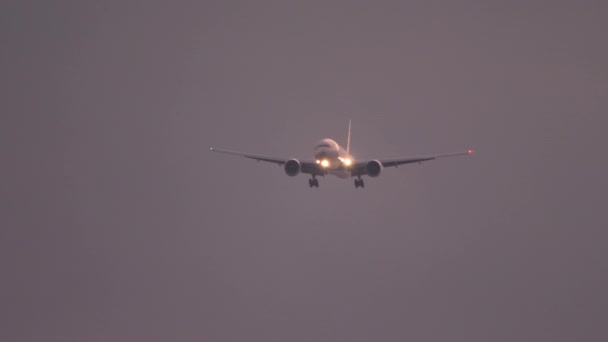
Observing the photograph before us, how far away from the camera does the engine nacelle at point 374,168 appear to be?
71.5 m

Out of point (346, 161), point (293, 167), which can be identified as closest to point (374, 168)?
point (346, 161)

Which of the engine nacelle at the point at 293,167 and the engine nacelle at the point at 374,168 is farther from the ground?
the engine nacelle at the point at 374,168

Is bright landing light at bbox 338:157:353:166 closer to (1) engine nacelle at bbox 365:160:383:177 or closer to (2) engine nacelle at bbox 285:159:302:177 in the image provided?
(1) engine nacelle at bbox 365:160:383:177

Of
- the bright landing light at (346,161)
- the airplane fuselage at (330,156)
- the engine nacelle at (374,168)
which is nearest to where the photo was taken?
the airplane fuselage at (330,156)

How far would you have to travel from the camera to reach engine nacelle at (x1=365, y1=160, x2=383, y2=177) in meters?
71.5

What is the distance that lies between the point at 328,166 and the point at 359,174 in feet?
17.4

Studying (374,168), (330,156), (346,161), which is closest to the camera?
(330,156)

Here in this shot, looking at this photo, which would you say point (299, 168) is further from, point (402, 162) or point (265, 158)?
point (402, 162)

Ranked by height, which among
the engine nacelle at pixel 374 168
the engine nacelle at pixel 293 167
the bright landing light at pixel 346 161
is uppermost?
the bright landing light at pixel 346 161

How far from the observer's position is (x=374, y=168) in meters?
71.6

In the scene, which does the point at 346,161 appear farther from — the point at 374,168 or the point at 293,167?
the point at 293,167

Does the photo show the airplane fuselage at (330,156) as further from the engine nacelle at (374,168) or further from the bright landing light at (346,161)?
the engine nacelle at (374,168)

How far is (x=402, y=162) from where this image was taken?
75000 mm

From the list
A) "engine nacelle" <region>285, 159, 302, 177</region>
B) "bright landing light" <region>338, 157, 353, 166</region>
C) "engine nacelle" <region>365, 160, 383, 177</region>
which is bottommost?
"engine nacelle" <region>285, 159, 302, 177</region>
